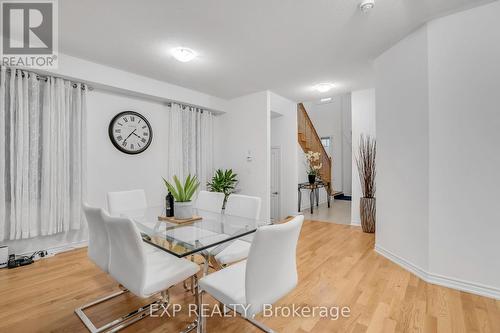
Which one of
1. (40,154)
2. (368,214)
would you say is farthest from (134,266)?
(368,214)

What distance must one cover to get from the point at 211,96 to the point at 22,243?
12.5ft

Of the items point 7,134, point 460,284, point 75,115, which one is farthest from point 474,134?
point 7,134

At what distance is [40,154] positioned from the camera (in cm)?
292

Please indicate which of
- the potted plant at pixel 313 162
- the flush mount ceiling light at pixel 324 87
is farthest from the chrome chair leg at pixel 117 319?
the potted plant at pixel 313 162

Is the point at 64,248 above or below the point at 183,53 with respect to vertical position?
below

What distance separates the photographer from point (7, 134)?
2695mm

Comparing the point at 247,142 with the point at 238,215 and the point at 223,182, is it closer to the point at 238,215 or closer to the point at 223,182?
the point at 223,182

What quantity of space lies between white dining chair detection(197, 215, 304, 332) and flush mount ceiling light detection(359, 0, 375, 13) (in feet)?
6.64

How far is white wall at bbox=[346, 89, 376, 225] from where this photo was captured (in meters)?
4.27

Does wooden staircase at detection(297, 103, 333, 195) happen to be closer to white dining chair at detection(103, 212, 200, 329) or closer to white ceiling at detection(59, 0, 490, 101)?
white ceiling at detection(59, 0, 490, 101)

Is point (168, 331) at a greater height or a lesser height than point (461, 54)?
lesser

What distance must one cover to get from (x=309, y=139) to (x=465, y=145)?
14.8 feet

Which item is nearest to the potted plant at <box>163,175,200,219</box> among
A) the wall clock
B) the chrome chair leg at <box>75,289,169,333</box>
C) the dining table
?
the dining table

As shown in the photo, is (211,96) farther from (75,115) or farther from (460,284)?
(460,284)
